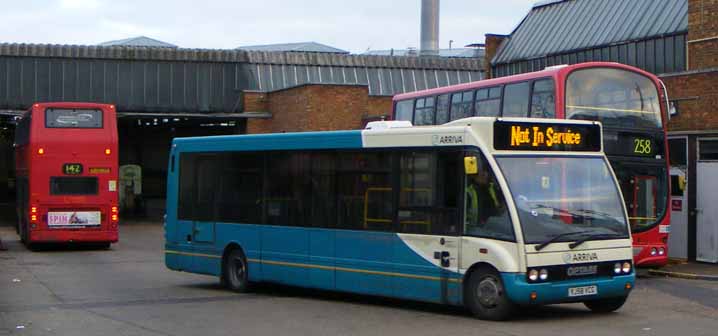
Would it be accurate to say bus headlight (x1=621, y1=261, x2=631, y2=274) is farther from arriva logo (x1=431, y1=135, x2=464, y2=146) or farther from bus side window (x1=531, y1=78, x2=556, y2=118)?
bus side window (x1=531, y1=78, x2=556, y2=118)

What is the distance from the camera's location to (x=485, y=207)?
43.8 ft

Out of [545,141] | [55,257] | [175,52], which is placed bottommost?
[55,257]

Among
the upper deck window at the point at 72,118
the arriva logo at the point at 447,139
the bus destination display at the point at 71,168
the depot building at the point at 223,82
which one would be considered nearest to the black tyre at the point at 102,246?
the bus destination display at the point at 71,168

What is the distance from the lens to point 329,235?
15898 millimetres

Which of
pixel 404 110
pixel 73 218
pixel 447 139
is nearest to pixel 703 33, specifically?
pixel 404 110

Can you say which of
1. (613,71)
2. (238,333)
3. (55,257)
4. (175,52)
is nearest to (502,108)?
A: (613,71)

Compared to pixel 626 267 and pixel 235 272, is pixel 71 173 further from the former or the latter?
pixel 626 267

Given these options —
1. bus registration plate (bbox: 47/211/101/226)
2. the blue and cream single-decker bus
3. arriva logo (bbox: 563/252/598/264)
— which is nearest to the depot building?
bus registration plate (bbox: 47/211/101/226)

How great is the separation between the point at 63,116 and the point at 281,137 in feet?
47.7

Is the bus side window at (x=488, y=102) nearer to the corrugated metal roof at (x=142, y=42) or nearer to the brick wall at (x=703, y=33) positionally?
the brick wall at (x=703, y=33)

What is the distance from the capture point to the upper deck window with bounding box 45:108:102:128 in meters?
29.8

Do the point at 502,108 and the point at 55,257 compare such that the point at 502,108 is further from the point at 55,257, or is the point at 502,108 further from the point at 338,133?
the point at 55,257

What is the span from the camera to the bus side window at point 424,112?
79.7 ft

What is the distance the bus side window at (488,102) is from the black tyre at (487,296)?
8.22m
